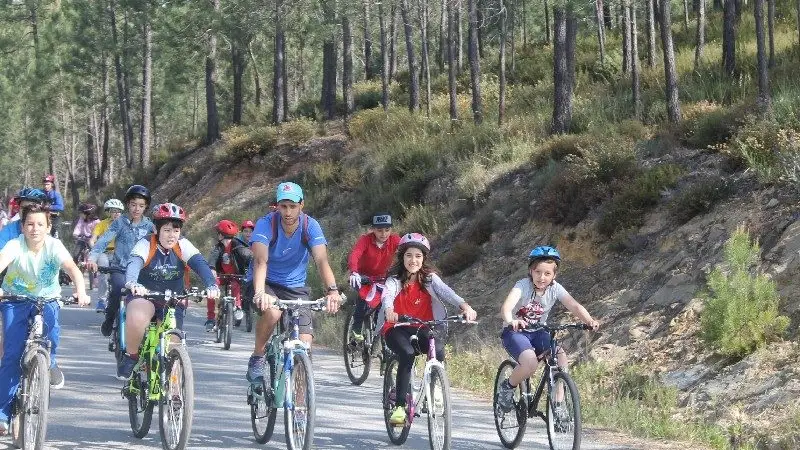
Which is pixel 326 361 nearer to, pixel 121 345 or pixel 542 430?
pixel 121 345

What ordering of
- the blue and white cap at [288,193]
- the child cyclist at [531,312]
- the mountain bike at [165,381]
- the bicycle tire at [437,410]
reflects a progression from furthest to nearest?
1. the blue and white cap at [288,193]
2. the child cyclist at [531,312]
3. the bicycle tire at [437,410]
4. the mountain bike at [165,381]

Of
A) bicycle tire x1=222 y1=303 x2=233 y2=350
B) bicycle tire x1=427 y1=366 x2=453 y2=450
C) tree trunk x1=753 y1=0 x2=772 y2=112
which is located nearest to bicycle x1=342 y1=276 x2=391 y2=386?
bicycle tire x1=222 y1=303 x2=233 y2=350

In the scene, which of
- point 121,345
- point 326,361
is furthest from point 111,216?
point 121,345

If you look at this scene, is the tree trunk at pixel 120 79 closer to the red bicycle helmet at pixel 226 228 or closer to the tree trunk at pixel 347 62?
the tree trunk at pixel 347 62

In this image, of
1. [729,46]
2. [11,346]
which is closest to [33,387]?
[11,346]

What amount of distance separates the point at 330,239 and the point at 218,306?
478 inches

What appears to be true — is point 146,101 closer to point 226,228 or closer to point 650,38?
point 650,38

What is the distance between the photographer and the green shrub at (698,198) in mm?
16219

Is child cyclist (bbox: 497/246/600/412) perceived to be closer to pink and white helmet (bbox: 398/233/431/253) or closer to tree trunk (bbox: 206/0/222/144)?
pink and white helmet (bbox: 398/233/431/253)

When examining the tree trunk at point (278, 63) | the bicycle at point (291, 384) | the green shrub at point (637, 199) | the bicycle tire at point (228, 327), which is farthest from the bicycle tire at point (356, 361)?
the tree trunk at point (278, 63)

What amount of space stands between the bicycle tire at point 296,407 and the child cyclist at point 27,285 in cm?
168

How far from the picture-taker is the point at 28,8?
7519 cm

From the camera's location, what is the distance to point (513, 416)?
30.7 ft

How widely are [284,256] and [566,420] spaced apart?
2642 millimetres
